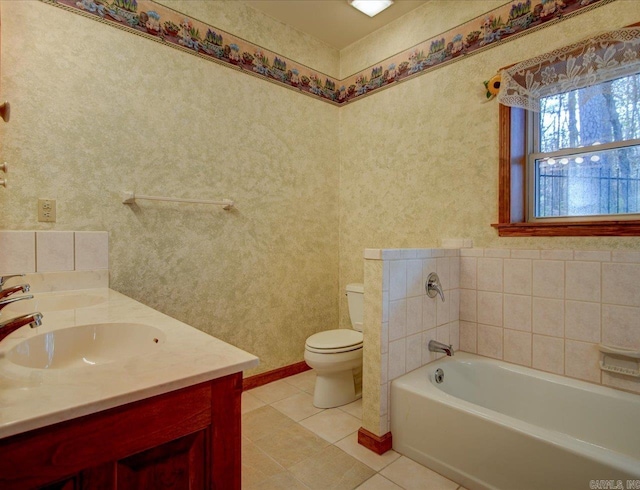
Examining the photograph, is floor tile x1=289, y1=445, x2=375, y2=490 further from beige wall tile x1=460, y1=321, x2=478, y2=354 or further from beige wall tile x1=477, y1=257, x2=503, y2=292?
beige wall tile x1=477, y1=257, x2=503, y2=292

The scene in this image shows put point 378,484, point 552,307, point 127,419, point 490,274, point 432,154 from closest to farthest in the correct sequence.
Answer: point 127,419
point 378,484
point 552,307
point 490,274
point 432,154

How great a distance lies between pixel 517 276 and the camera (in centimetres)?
198

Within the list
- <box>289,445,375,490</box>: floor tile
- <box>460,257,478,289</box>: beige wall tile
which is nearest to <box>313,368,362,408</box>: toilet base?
<box>289,445,375,490</box>: floor tile

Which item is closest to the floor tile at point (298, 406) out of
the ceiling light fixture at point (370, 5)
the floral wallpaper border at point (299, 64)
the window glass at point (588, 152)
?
the window glass at point (588, 152)

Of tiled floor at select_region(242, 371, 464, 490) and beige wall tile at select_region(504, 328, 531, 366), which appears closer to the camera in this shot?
tiled floor at select_region(242, 371, 464, 490)

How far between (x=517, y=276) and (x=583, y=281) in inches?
12.1

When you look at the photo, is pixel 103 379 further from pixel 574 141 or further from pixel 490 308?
pixel 574 141

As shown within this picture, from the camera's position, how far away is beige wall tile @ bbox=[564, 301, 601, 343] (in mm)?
1727

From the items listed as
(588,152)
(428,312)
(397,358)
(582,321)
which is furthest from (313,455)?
(588,152)

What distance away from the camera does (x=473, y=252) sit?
7.11ft

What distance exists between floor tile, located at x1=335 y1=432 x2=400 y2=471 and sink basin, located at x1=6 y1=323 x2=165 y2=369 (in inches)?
48.3

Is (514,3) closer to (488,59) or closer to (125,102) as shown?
(488,59)

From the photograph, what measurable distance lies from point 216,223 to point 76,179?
0.78 m

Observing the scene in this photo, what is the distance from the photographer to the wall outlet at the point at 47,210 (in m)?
1.65
